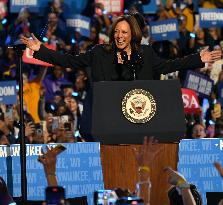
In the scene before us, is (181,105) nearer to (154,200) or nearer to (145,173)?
(154,200)

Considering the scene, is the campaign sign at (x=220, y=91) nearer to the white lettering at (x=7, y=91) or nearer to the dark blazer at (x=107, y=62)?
the white lettering at (x=7, y=91)

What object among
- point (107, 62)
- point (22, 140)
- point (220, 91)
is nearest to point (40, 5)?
point (220, 91)

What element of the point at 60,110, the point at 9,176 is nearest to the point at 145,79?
the point at 9,176

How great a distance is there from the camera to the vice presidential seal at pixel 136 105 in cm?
521

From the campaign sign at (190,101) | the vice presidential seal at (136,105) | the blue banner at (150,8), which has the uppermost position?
the blue banner at (150,8)

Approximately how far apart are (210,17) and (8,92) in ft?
12.6

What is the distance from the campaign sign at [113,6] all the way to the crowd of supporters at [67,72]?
179 millimetres

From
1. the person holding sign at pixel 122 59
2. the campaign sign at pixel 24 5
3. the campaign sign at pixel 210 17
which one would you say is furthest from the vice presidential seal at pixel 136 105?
the campaign sign at pixel 210 17

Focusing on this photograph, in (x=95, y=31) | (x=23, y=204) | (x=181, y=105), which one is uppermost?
(x=95, y=31)

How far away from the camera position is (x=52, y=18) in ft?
42.5

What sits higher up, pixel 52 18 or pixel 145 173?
pixel 52 18

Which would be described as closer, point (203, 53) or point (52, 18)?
point (203, 53)

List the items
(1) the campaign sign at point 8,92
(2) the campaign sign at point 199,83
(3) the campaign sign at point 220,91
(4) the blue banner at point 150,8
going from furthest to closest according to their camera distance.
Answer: (4) the blue banner at point 150,8 → (3) the campaign sign at point 220,91 → (2) the campaign sign at point 199,83 → (1) the campaign sign at point 8,92

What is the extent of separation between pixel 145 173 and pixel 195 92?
830cm
